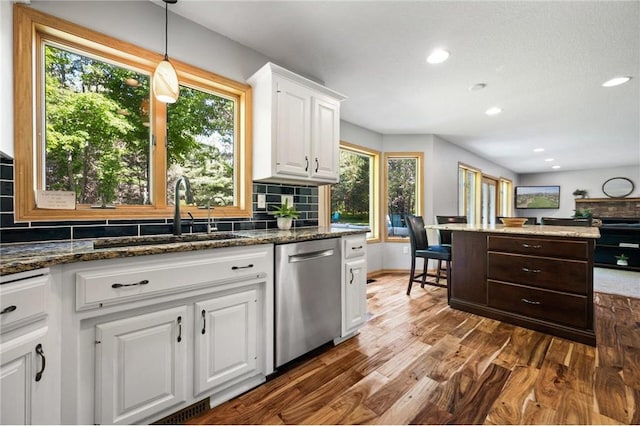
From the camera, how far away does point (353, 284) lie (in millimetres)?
2244

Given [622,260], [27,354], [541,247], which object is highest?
[541,247]

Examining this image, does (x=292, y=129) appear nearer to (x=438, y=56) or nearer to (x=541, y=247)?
(x=438, y=56)

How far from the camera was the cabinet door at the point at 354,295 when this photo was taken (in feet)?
7.18

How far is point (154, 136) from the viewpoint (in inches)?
73.7

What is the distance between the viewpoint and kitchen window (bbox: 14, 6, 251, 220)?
1.43 metres

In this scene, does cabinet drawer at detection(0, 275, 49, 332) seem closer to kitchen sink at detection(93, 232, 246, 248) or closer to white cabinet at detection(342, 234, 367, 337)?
kitchen sink at detection(93, 232, 246, 248)

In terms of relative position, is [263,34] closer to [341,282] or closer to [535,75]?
[341,282]

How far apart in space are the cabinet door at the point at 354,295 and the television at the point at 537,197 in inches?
376


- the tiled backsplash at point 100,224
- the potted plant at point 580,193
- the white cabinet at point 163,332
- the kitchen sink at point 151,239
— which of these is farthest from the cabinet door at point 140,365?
the potted plant at point 580,193

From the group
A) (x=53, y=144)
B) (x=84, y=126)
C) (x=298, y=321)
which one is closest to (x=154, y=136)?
(x=84, y=126)

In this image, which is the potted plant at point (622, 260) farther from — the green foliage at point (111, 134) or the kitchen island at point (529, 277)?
the green foliage at point (111, 134)

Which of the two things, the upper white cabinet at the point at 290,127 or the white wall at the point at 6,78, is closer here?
the white wall at the point at 6,78

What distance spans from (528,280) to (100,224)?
3377 millimetres

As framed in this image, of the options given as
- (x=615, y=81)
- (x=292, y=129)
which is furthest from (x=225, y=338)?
(x=615, y=81)
